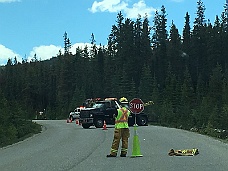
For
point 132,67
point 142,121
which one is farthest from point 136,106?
point 132,67

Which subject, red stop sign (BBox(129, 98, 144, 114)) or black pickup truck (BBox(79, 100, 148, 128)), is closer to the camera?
red stop sign (BBox(129, 98, 144, 114))

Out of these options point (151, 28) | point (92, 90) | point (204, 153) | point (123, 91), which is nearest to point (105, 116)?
point (204, 153)

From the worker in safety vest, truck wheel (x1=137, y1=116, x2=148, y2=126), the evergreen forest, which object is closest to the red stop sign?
the worker in safety vest

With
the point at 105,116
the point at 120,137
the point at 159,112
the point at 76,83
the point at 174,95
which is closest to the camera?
the point at 120,137

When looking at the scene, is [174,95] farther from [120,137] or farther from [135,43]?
[120,137]

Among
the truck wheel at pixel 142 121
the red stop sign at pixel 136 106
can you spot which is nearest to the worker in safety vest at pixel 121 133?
the red stop sign at pixel 136 106

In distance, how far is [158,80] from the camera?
10656 centimetres

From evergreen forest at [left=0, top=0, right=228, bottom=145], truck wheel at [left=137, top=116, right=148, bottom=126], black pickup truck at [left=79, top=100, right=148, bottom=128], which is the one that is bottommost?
truck wheel at [left=137, top=116, right=148, bottom=126]

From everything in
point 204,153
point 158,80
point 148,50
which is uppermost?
point 148,50

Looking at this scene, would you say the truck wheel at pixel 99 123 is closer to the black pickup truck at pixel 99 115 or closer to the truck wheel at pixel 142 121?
the black pickup truck at pixel 99 115

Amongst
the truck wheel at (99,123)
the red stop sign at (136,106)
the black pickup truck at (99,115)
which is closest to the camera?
the red stop sign at (136,106)

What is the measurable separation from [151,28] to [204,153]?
114694 millimetres

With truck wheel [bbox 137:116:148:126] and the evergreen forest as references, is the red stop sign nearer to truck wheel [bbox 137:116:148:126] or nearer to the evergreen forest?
truck wheel [bbox 137:116:148:126]

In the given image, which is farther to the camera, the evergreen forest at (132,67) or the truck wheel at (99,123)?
the evergreen forest at (132,67)
